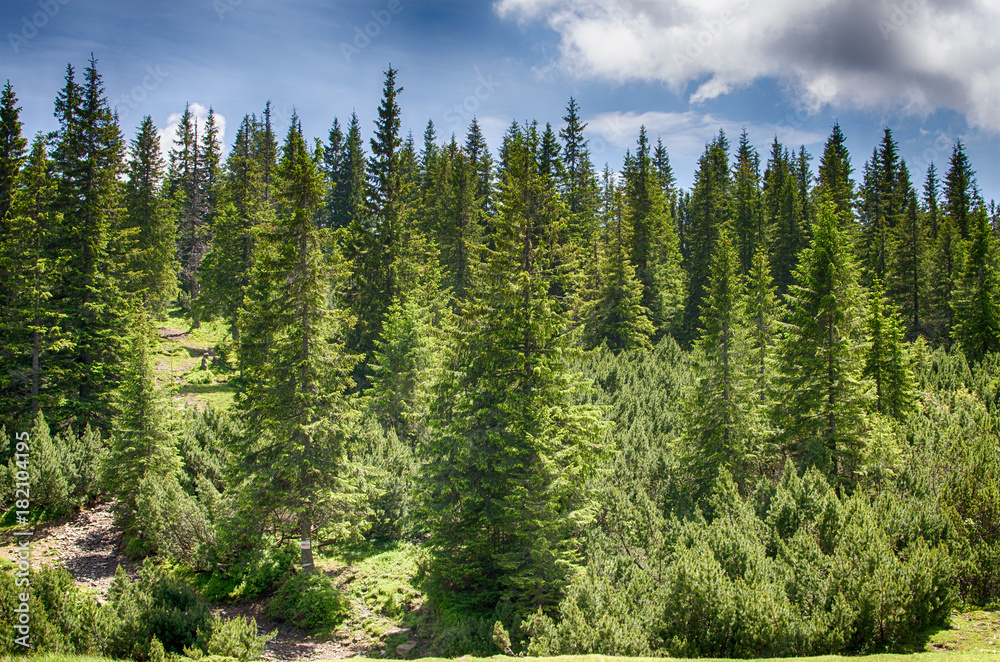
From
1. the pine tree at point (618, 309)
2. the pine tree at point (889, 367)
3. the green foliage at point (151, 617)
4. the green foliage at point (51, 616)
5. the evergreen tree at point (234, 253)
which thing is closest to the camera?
the green foliage at point (51, 616)

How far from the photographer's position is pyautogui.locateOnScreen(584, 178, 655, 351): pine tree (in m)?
42.3

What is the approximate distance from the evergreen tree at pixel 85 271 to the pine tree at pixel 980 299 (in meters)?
50.2

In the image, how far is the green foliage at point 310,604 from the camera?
49.9 feet

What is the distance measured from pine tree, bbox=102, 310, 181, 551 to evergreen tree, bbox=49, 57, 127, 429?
359 inches

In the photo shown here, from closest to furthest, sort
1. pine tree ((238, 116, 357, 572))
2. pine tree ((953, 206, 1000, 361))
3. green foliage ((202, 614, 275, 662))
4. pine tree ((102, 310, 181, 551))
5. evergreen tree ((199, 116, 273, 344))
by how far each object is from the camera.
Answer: green foliage ((202, 614, 275, 662)), pine tree ((238, 116, 357, 572)), pine tree ((102, 310, 181, 551)), pine tree ((953, 206, 1000, 361)), evergreen tree ((199, 116, 273, 344))

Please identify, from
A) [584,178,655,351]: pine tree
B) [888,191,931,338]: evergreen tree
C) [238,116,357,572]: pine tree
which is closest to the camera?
[238,116,357,572]: pine tree

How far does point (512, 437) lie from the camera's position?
14.8 meters

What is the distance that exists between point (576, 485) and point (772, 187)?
55.3 meters

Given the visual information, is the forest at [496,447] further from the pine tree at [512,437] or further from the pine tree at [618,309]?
the pine tree at [618,309]

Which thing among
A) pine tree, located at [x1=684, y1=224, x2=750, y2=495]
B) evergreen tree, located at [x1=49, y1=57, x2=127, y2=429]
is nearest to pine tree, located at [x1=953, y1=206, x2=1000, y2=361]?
pine tree, located at [x1=684, y1=224, x2=750, y2=495]

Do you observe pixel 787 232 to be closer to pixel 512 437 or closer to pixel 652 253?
pixel 652 253

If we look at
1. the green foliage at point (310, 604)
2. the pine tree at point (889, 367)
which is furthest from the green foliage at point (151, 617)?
the pine tree at point (889, 367)

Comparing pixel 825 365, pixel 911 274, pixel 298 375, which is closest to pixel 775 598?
pixel 825 365

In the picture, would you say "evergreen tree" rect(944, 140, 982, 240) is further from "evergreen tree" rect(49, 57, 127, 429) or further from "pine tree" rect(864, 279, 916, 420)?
"evergreen tree" rect(49, 57, 127, 429)
